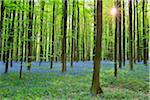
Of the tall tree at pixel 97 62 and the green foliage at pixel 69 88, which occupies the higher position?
the tall tree at pixel 97 62

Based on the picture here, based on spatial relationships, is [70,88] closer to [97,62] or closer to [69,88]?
[69,88]

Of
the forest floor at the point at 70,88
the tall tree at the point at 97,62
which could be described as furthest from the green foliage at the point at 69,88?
the tall tree at the point at 97,62

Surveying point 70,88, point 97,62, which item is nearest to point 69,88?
point 70,88

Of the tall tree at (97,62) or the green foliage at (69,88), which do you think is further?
the tall tree at (97,62)

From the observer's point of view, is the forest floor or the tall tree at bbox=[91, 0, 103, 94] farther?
the tall tree at bbox=[91, 0, 103, 94]

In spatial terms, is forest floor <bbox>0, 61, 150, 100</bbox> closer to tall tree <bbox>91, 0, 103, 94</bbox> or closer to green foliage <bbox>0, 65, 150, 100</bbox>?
green foliage <bbox>0, 65, 150, 100</bbox>

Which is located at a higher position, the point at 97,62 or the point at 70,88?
the point at 97,62

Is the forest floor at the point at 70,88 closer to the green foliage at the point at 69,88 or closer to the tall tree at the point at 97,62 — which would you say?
the green foliage at the point at 69,88

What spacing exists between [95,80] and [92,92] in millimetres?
779

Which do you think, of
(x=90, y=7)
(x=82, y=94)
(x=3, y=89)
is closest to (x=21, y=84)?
(x=3, y=89)

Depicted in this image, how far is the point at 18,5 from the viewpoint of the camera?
2327cm

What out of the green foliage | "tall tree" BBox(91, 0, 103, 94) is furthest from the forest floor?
"tall tree" BBox(91, 0, 103, 94)

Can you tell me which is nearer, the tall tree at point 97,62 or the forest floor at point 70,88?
the forest floor at point 70,88

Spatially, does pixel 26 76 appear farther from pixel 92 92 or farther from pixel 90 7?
pixel 90 7
